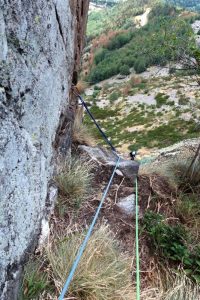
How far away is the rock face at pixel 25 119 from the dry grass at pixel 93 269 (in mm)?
243

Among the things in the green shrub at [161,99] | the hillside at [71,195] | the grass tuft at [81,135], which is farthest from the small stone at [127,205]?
the green shrub at [161,99]

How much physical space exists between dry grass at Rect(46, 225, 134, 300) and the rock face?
24 centimetres

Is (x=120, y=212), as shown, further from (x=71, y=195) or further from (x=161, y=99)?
(x=161, y=99)

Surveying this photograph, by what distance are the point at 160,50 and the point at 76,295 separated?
12.4ft

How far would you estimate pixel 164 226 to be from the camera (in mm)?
3961

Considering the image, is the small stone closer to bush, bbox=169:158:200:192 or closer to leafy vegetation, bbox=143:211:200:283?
leafy vegetation, bbox=143:211:200:283

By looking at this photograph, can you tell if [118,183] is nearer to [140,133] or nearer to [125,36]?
[140,133]

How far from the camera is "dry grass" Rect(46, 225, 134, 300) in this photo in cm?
272

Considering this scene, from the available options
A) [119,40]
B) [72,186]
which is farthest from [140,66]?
[72,186]

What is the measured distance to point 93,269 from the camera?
2855 millimetres

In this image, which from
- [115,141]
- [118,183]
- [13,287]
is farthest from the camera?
[115,141]

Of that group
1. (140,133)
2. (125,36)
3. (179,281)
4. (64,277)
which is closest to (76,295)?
(64,277)

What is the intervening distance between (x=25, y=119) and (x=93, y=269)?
4.09 ft

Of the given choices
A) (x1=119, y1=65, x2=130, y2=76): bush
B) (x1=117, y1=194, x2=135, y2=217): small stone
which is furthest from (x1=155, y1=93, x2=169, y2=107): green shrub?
(x1=119, y1=65, x2=130, y2=76): bush
